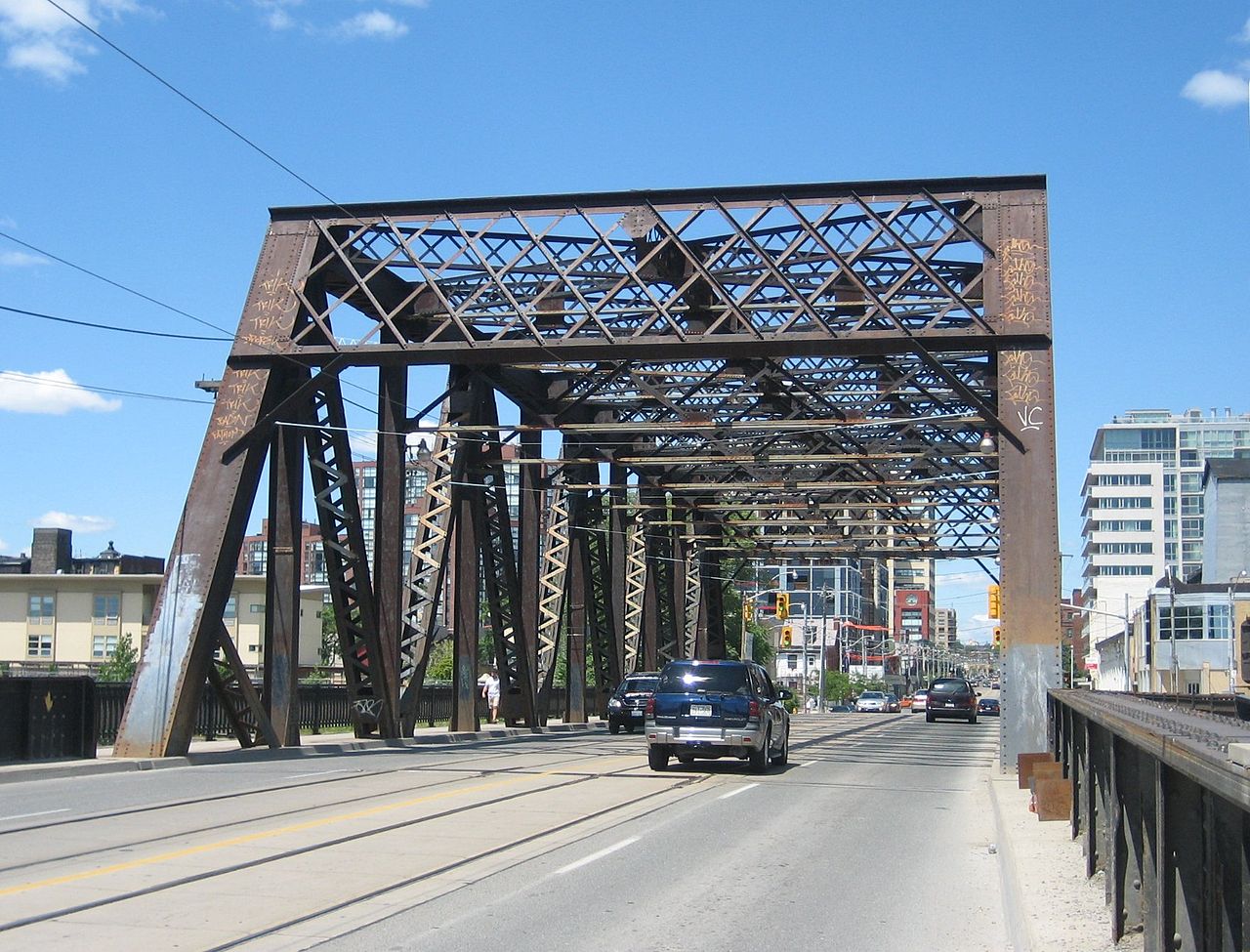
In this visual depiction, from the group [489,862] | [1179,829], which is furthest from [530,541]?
[1179,829]

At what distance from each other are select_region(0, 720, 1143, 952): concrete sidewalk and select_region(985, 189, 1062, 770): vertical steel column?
1.45 metres

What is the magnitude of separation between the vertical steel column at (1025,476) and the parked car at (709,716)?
3928mm

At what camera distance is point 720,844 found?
523 inches

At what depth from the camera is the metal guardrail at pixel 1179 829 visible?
544 cm

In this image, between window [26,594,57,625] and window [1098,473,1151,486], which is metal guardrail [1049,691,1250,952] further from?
window [1098,473,1151,486]

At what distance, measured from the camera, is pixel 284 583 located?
2533cm

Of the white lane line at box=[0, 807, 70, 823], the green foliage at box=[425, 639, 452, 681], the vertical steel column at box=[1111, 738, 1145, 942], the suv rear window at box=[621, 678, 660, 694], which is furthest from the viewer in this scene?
the green foliage at box=[425, 639, 452, 681]

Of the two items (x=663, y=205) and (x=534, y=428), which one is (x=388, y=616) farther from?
(x=663, y=205)

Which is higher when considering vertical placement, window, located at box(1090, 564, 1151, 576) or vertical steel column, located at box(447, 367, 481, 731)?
window, located at box(1090, 564, 1151, 576)

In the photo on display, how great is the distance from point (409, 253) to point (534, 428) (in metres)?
7.55

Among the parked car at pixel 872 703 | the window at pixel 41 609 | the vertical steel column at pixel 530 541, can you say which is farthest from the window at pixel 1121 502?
the vertical steel column at pixel 530 541

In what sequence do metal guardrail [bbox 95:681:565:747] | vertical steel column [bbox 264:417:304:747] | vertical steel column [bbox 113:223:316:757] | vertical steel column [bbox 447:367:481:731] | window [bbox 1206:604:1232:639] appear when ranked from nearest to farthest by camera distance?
vertical steel column [bbox 113:223:316:757] < vertical steel column [bbox 264:417:304:747] < metal guardrail [bbox 95:681:565:747] < vertical steel column [bbox 447:367:481:731] < window [bbox 1206:604:1232:639]

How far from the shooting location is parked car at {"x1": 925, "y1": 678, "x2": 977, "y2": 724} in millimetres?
57562

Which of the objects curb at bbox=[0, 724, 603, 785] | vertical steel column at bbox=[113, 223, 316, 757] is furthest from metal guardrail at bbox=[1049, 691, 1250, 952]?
vertical steel column at bbox=[113, 223, 316, 757]
